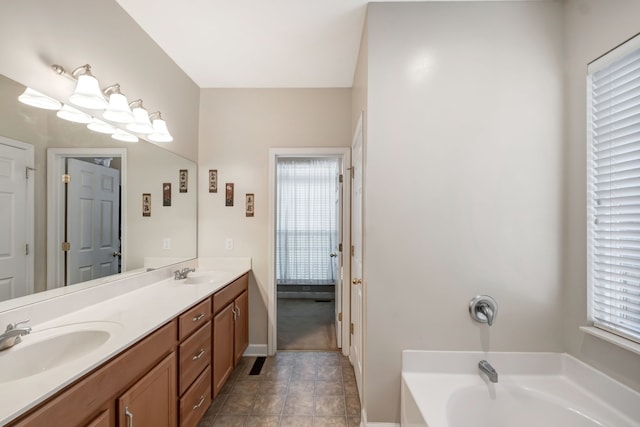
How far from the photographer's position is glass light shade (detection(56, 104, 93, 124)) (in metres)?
1.33

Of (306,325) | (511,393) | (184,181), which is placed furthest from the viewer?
(306,325)

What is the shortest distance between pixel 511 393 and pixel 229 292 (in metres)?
1.91

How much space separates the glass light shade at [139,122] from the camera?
1.73m

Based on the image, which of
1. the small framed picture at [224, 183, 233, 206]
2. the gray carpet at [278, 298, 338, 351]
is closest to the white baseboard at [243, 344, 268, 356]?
the gray carpet at [278, 298, 338, 351]

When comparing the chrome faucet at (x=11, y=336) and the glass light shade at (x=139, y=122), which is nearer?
the chrome faucet at (x=11, y=336)

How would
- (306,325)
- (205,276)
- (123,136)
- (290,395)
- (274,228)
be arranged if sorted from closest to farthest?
(123,136) < (290,395) < (205,276) < (274,228) < (306,325)

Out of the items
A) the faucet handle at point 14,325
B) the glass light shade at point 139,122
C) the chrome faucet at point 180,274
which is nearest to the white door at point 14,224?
the faucet handle at point 14,325

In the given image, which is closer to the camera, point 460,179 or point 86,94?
point 86,94

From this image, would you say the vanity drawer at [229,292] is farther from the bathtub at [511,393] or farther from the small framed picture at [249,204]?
the bathtub at [511,393]

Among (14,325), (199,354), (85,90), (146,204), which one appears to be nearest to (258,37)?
(85,90)

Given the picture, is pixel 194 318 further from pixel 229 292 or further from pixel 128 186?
pixel 128 186

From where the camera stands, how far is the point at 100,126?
154 cm

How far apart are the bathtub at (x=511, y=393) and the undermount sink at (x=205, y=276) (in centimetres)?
153

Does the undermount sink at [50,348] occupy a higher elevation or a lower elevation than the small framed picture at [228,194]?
lower
